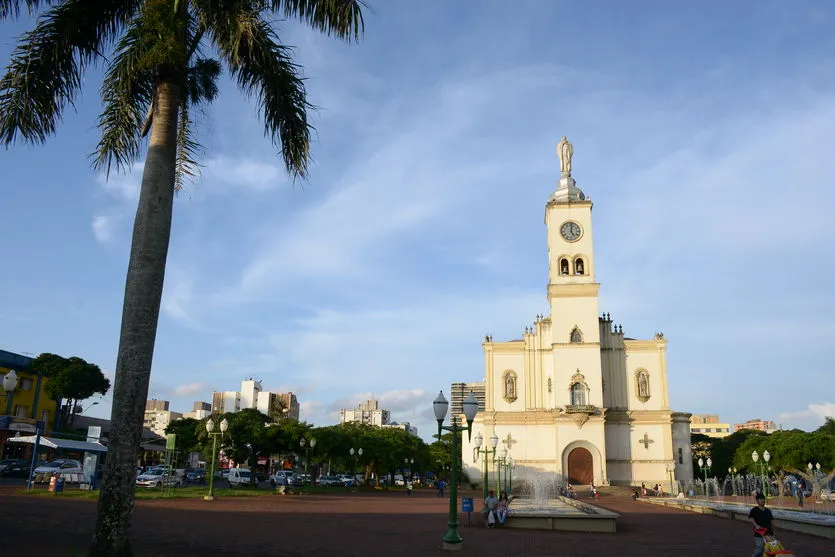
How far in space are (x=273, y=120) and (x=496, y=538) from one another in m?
11.7

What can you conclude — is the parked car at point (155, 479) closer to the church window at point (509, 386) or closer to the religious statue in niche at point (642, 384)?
the church window at point (509, 386)

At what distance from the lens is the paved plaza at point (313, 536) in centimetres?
1253

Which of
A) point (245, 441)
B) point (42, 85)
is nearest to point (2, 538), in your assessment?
point (42, 85)

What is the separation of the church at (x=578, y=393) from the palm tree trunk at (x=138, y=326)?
45.5m

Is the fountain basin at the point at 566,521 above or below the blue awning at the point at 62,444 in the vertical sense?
below

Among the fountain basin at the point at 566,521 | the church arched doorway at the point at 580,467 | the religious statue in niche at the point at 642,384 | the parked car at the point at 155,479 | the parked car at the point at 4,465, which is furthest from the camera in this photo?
the religious statue in niche at the point at 642,384

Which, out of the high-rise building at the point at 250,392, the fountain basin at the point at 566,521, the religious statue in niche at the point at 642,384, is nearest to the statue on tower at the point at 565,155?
the religious statue in niche at the point at 642,384

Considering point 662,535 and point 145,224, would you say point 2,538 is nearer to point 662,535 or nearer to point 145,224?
point 145,224

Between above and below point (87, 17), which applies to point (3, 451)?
below

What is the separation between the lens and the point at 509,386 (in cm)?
5541

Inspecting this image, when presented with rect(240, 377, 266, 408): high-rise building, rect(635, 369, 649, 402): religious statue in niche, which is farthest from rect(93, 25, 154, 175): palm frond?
rect(240, 377, 266, 408): high-rise building

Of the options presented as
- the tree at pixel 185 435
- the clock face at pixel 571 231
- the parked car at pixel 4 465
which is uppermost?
the clock face at pixel 571 231

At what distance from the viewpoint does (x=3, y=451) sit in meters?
47.8

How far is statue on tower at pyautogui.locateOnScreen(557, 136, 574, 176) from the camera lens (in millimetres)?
60344
